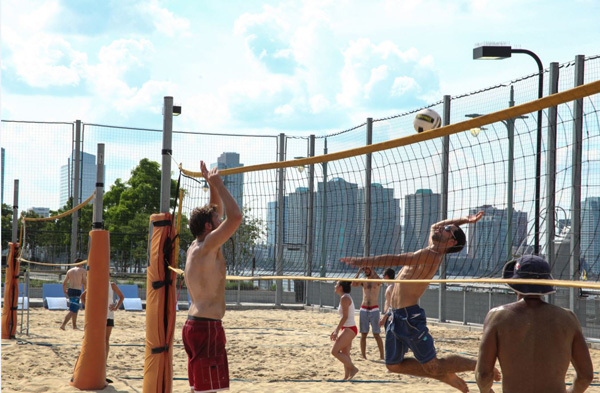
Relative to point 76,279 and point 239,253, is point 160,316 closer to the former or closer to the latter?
point 239,253

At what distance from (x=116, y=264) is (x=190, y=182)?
12.5 meters

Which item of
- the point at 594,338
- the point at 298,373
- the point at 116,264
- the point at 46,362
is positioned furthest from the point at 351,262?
the point at 116,264

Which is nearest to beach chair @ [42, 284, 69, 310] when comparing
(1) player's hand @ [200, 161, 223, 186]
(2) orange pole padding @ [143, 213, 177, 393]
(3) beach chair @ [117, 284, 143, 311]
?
(3) beach chair @ [117, 284, 143, 311]

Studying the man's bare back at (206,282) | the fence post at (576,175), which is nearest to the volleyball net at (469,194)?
the fence post at (576,175)

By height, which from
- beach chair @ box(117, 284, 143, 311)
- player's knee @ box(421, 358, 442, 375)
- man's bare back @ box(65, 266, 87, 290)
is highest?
man's bare back @ box(65, 266, 87, 290)

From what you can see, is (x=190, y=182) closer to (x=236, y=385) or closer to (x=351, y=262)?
(x=236, y=385)

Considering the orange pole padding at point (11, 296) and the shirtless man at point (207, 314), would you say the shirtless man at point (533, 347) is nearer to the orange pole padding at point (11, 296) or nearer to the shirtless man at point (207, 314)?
the shirtless man at point (207, 314)

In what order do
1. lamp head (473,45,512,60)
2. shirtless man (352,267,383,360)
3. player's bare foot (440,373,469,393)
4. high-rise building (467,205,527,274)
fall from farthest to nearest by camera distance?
lamp head (473,45,512,60), shirtless man (352,267,383,360), high-rise building (467,205,527,274), player's bare foot (440,373,469,393)

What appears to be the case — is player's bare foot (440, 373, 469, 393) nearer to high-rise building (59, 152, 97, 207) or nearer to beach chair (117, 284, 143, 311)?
beach chair (117, 284, 143, 311)

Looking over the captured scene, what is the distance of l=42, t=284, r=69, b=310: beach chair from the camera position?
1675cm

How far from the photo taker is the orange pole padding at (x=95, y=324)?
21.6 feet

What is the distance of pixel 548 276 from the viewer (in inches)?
124

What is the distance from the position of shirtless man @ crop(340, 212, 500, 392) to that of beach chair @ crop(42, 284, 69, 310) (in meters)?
13.0

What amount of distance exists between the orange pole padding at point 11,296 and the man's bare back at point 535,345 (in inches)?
354
